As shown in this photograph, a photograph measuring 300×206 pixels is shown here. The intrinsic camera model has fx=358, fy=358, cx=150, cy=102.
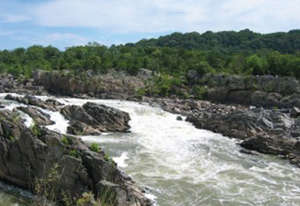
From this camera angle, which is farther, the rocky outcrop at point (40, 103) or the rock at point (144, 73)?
the rock at point (144, 73)

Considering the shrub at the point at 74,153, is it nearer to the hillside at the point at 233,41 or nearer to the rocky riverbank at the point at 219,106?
the rocky riverbank at the point at 219,106

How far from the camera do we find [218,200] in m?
18.3

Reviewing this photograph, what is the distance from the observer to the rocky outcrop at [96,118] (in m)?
32.6

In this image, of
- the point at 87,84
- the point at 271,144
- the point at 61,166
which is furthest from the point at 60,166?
the point at 87,84

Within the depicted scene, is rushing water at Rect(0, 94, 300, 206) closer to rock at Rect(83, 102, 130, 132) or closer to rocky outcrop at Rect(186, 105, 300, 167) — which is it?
rocky outcrop at Rect(186, 105, 300, 167)

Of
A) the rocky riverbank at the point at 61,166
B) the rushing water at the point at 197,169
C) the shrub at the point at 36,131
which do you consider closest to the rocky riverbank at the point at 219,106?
the rushing water at the point at 197,169

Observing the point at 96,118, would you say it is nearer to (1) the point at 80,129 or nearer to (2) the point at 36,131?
(1) the point at 80,129

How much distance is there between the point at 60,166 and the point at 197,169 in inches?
402

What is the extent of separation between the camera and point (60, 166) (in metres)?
16.2

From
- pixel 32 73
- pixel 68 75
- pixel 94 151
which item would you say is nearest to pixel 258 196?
pixel 94 151

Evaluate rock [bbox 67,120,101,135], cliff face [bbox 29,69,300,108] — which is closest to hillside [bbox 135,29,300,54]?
cliff face [bbox 29,69,300,108]

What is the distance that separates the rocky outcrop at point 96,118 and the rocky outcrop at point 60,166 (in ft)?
44.7

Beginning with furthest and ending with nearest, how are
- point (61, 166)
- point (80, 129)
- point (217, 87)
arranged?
1. point (217, 87)
2. point (80, 129)
3. point (61, 166)

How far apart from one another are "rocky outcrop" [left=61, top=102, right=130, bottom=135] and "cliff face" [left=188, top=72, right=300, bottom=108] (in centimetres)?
2724
